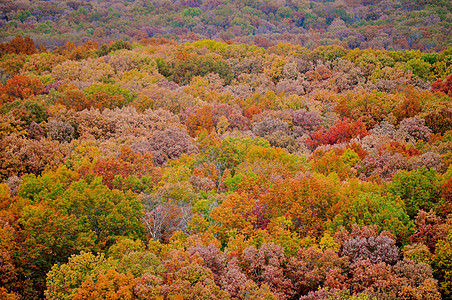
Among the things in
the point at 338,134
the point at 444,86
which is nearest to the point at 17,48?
the point at 338,134

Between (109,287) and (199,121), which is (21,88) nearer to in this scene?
(199,121)

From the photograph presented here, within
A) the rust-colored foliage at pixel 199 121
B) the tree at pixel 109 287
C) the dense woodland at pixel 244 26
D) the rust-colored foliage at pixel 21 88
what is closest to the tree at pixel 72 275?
the tree at pixel 109 287

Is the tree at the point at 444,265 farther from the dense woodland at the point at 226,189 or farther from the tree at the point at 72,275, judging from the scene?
the tree at the point at 72,275

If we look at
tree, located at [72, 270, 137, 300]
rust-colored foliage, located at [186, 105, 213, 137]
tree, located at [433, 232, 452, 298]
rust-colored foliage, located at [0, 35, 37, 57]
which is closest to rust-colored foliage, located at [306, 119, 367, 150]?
rust-colored foliage, located at [186, 105, 213, 137]

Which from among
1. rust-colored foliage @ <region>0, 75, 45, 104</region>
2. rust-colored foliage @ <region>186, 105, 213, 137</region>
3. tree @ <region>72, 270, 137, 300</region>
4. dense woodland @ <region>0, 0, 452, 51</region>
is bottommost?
dense woodland @ <region>0, 0, 452, 51</region>

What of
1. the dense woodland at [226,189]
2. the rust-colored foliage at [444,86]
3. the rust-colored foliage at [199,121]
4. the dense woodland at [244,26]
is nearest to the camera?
the dense woodland at [226,189]

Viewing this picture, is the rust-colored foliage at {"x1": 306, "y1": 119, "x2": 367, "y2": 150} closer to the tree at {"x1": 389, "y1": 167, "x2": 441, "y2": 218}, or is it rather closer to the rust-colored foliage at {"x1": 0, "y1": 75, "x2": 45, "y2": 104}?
the tree at {"x1": 389, "y1": 167, "x2": 441, "y2": 218}
